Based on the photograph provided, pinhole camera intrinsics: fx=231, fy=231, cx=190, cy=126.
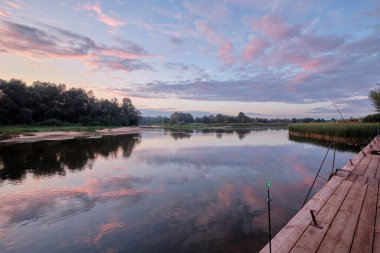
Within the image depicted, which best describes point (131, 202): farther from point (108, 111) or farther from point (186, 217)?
point (108, 111)

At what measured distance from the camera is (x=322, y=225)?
4.52 metres

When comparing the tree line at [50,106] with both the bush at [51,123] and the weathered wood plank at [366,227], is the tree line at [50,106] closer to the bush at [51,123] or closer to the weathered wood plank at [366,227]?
the bush at [51,123]

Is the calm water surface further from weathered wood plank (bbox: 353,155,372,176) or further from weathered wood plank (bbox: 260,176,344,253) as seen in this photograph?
weathered wood plank (bbox: 353,155,372,176)

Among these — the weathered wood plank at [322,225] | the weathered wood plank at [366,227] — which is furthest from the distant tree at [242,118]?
the weathered wood plank at [366,227]

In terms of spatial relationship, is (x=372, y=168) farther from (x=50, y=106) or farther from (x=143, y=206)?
A: (x=50, y=106)

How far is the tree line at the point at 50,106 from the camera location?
5922 centimetres

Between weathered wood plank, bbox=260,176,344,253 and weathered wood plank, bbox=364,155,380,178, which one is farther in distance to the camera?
weathered wood plank, bbox=364,155,380,178

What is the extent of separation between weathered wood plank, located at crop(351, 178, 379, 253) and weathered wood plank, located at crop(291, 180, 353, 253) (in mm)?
469

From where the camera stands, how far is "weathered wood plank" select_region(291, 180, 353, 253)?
378 cm

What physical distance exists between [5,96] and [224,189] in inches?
2693

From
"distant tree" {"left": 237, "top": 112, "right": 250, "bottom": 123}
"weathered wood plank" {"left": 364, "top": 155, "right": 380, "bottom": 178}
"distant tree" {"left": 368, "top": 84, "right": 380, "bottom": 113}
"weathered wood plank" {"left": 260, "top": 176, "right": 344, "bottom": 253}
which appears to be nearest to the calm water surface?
"weathered wood plank" {"left": 260, "top": 176, "right": 344, "bottom": 253}

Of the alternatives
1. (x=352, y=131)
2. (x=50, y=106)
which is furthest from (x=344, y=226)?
(x=50, y=106)

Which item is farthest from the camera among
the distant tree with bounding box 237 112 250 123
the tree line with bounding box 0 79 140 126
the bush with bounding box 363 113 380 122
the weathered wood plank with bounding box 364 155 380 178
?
the distant tree with bounding box 237 112 250 123

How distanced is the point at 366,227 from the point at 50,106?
8117 centimetres
